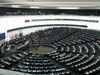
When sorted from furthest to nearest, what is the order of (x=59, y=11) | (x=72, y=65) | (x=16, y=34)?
1. (x=59, y=11)
2. (x=16, y=34)
3. (x=72, y=65)

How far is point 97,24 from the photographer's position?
111 ft

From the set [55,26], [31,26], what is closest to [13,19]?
[31,26]

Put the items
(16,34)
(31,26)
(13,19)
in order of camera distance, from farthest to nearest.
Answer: (31,26), (16,34), (13,19)

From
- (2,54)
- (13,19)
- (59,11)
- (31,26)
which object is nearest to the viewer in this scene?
(2,54)

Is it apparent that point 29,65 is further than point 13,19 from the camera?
No

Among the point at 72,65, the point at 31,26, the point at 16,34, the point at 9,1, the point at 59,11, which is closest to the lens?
the point at 72,65

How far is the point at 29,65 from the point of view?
15.0 m

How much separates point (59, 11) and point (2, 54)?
24597 mm

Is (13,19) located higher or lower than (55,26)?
higher

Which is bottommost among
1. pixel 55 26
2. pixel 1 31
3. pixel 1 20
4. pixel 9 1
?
pixel 55 26

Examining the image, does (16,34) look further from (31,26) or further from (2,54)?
(2,54)

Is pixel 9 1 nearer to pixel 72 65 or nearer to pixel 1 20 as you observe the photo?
pixel 1 20

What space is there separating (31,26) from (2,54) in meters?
17.4

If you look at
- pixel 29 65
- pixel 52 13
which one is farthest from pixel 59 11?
pixel 29 65
